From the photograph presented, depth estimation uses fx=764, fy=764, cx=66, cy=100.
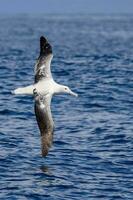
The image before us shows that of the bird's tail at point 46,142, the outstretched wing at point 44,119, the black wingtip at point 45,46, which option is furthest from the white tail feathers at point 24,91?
the bird's tail at point 46,142

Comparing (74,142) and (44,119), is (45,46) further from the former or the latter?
(74,142)

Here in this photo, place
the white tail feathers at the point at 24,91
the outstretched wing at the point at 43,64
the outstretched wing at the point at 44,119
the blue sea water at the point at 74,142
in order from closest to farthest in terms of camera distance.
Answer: the blue sea water at the point at 74,142
the outstretched wing at the point at 44,119
the white tail feathers at the point at 24,91
the outstretched wing at the point at 43,64

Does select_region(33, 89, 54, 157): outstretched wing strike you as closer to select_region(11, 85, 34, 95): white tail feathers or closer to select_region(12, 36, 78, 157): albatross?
select_region(12, 36, 78, 157): albatross

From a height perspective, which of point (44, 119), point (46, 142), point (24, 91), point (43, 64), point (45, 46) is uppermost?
point (45, 46)

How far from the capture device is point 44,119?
20.6 metres

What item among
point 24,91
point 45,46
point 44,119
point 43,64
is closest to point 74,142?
point 44,119

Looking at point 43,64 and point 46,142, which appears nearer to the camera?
point 46,142

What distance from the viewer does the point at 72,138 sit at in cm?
2398

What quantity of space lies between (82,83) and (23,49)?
851 inches

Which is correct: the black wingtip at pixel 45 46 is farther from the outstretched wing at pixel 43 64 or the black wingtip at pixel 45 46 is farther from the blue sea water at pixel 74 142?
the blue sea water at pixel 74 142

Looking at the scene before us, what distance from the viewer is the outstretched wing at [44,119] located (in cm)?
2002

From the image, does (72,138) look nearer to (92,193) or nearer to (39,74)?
(39,74)

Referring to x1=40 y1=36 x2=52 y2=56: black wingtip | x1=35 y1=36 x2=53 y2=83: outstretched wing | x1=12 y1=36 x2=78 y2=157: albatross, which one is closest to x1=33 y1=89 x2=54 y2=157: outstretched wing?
x1=12 y1=36 x2=78 y2=157: albatross

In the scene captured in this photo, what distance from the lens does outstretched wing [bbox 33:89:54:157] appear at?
2002 cm
